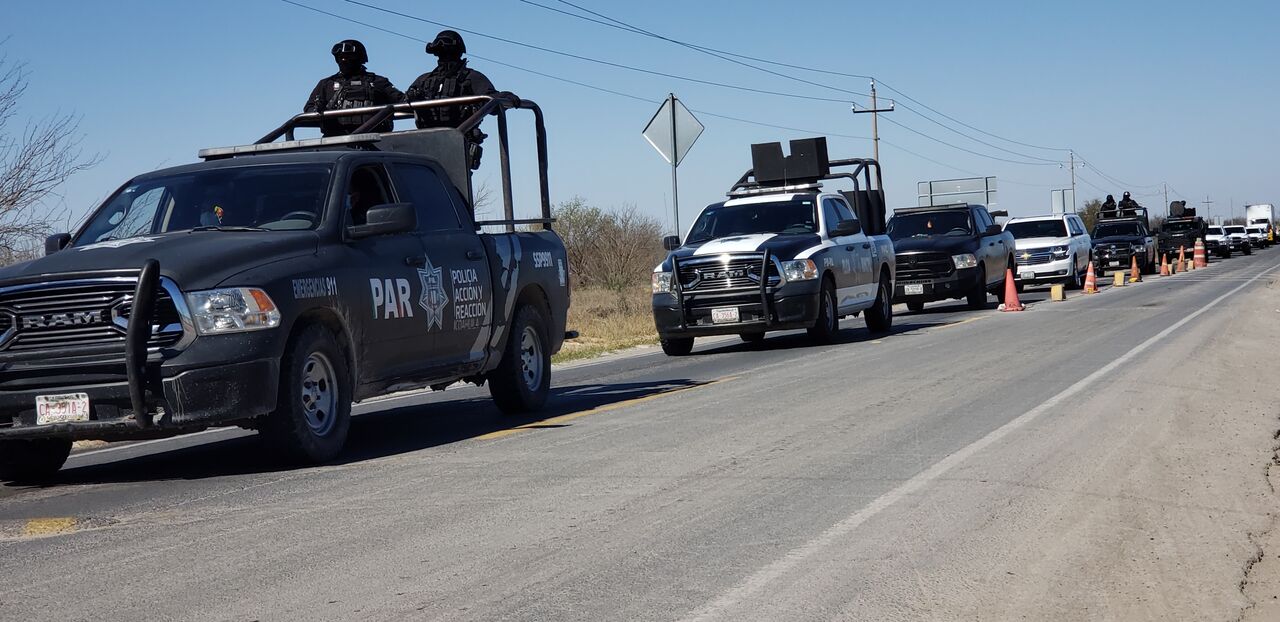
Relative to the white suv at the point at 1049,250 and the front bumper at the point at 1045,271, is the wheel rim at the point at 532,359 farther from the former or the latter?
the front bumper at the point at 1045,271

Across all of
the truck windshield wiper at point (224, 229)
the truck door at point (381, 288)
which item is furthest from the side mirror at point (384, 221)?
the truck windshield wiper at point (224, 229)

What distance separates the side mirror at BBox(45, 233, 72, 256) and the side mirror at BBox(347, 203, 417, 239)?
1.89 m

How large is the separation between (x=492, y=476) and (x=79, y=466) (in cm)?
316

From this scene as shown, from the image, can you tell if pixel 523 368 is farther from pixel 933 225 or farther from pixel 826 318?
pixel 933 225

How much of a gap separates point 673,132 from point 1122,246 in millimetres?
27682

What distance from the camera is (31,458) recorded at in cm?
837

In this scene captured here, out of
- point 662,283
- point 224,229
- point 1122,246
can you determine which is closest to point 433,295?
point 224,229

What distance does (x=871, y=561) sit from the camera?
5.55 metres

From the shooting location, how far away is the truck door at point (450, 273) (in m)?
9.59

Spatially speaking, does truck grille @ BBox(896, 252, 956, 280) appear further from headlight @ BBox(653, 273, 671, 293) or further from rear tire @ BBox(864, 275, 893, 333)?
headlight @ BBox(653, 273, 671, 293)

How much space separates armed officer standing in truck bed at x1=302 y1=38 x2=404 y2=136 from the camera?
1227 cm

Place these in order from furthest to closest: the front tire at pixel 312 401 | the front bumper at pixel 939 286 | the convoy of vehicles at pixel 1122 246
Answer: the convoy of vehicles at pixel 1122 246, the front bumper at pixel 939 286, the front tire at pixel 312 401

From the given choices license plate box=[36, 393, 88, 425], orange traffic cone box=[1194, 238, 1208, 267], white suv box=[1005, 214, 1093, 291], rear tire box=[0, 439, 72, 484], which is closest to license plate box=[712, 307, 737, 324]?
rear tire box=[0, 439, 72, 484]

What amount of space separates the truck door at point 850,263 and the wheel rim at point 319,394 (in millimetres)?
10707
